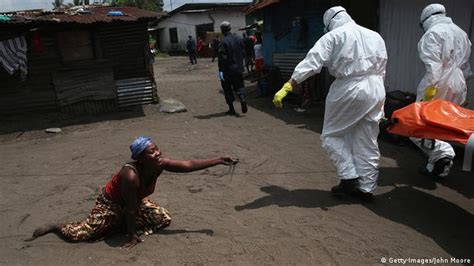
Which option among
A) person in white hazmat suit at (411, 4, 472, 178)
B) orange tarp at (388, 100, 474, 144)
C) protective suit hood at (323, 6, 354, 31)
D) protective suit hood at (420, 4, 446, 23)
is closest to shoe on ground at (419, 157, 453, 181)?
person in white hazmat suit at (411, 4, 472, 178)

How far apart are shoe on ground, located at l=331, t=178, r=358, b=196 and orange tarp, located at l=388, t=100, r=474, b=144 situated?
0.73 m

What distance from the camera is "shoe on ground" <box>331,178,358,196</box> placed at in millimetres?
4316

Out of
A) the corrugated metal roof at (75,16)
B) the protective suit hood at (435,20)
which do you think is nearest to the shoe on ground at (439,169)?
the protective suit hood at (435,20)

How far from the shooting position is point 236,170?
5.60 meters

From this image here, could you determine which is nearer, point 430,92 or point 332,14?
point 332,14

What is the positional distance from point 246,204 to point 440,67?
2852mm

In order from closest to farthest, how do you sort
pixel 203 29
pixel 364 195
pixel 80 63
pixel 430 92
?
pixel 364 195 < pixel 430 92 < pixel 80 63 < pixel 203 29

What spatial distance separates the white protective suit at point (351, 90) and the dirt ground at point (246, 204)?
0.51m

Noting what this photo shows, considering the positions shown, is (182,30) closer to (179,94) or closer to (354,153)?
(179,94)

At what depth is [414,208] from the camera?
418cm

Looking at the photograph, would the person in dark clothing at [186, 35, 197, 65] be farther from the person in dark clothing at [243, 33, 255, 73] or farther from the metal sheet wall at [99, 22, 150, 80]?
the metal sheet wall at [99, 22, 150, 80]

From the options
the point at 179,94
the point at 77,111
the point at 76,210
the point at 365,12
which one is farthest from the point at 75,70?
the point at 365,12

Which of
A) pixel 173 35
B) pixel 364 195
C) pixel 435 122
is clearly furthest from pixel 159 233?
pixel 173 35

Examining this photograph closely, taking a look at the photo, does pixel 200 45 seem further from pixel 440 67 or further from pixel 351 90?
pixel 351 90
